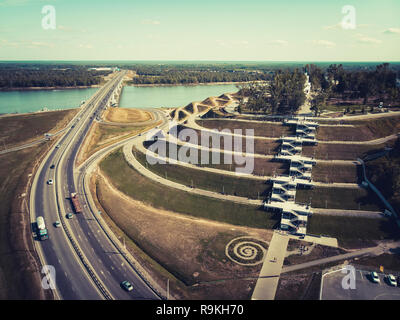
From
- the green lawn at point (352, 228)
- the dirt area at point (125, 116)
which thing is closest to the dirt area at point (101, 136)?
the dirt area at point (125, 116)

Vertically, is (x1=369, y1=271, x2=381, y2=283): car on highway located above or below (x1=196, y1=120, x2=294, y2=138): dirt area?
below

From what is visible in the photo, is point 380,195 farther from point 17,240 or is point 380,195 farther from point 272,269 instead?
point 17,240

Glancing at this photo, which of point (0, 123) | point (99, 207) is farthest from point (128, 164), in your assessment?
point (0, 123)

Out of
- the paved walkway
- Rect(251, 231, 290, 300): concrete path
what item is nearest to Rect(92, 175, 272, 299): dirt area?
Rect(251, 231, 290, 300): concrete path

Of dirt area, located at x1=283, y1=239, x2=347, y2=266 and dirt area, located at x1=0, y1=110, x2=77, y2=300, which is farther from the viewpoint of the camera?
dirt area, located at x1=283, y1=239, x2=347, y2=266

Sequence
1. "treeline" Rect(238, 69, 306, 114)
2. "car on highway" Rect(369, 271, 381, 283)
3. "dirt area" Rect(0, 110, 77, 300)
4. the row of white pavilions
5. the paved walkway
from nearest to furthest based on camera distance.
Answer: "dirt area" Rect(0, 110, 77, 300) < "car on highway" Rect(369, 271, 381, 283) < the row of white pavilions < the paved walkway < "treeline" Rect(238, 69, 306, 114)

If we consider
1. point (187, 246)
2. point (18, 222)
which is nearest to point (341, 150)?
point (187, 246)

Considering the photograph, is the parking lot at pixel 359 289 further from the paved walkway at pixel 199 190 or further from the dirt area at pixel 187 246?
the paved walkway at pixel 199 190

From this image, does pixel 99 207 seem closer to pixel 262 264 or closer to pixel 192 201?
pixel 192 201

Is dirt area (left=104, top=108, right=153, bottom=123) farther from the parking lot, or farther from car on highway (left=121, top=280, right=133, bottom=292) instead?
the parking lot
